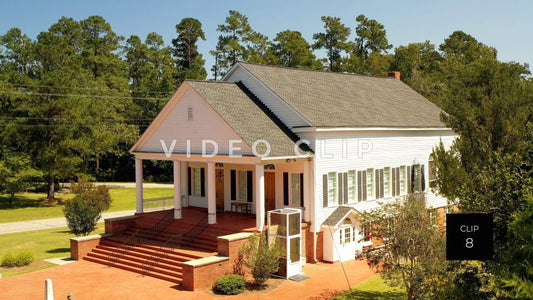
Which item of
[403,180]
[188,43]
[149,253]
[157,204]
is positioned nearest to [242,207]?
[149,253]

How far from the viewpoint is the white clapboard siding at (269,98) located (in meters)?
24.5

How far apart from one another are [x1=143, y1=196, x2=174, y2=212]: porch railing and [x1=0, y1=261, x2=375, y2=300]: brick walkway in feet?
22.4

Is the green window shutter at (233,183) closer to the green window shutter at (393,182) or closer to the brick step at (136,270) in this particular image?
the brick step at (136,270)

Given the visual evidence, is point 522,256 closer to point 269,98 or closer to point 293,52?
point 269,98

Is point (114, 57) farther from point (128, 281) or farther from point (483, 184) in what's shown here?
point (483, 184)

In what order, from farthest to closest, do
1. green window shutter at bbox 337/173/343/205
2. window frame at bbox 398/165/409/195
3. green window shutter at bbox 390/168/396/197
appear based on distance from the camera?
window frame at bbox 398/165/409/195, green window shutter at bbox 390/168/396/197, green window shutter at bbox 337/173/343/205

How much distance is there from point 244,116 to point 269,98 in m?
2.44

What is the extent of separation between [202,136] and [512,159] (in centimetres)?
1550

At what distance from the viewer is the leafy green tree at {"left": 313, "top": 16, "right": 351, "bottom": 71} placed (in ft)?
266

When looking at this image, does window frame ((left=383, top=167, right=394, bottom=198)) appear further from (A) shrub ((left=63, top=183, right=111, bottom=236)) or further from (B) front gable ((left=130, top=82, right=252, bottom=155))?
(A) shrub ((left=63, top=183, right=111, bottom=236))

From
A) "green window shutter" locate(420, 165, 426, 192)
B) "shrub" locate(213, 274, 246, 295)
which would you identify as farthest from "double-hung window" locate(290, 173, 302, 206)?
"green window shutter" locate(420, 165, 426, 192)

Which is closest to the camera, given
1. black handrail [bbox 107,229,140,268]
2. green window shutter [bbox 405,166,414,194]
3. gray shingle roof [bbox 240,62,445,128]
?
black handrail [bbox 107,229,140,268]

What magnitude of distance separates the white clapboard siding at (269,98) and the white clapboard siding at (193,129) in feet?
11.6

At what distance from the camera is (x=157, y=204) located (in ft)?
99.2
